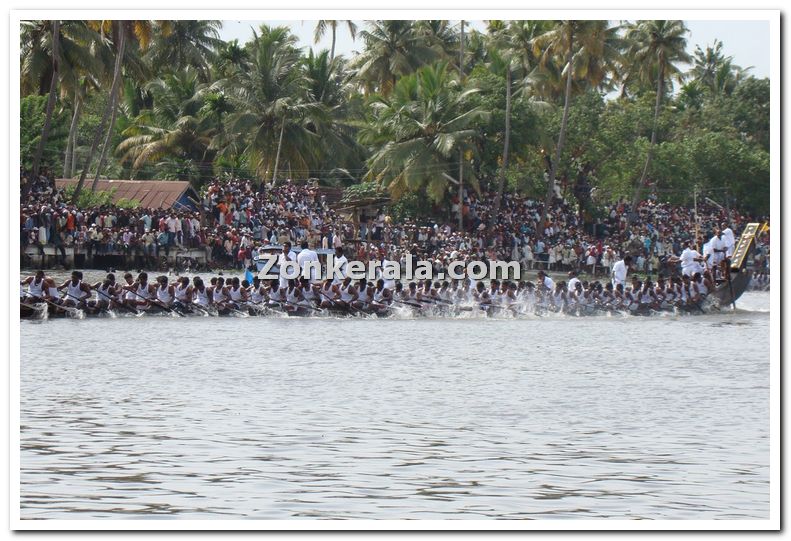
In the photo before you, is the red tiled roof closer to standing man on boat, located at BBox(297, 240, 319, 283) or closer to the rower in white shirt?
standing man on boat, located at BBox(297, 240, 319, 283)

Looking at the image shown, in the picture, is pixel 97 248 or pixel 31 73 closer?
pixel 97 248

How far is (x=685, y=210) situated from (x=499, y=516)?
43.7 meters

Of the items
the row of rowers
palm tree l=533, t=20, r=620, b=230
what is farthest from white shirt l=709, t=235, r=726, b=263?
palm tree l=533, t=20, r=620, b=230

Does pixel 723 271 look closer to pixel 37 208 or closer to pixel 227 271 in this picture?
pixel 227 271

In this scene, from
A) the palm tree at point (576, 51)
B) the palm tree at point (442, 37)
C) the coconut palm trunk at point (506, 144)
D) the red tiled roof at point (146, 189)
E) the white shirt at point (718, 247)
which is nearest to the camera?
the white shirt at point (718, 247)

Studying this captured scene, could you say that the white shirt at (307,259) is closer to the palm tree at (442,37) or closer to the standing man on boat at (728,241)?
the standing man on boat at (728,241)

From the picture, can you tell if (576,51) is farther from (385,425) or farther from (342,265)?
(385,425)

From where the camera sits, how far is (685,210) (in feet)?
169

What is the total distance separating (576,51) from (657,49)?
3960mm

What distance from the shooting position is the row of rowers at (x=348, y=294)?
25.1 metres

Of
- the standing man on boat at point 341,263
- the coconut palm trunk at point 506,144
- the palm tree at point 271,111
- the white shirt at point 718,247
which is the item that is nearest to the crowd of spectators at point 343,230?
the coconut palm trunk at point 506,144

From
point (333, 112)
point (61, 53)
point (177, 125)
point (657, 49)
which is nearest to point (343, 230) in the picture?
point (61, 53)

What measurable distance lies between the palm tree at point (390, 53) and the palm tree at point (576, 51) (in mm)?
4899

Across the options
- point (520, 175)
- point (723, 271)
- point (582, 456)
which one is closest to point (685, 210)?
point (520, 175)
